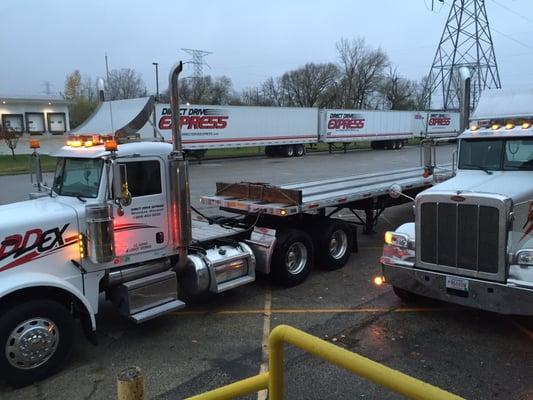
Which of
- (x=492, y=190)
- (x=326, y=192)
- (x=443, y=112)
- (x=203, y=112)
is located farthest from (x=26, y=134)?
(x=492, y=190)

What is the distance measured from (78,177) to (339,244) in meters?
4.56

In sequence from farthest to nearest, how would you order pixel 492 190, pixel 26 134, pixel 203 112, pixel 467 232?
pixel 26 134 < pixel 203 112 < pixel 492 190 < pixel 467 232

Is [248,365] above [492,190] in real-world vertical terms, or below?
below

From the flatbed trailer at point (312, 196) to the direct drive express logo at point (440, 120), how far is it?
131ft

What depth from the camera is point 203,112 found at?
98.9ft

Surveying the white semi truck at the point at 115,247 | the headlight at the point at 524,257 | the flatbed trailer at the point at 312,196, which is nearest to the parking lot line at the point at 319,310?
the white semi truck at the point at 115,247

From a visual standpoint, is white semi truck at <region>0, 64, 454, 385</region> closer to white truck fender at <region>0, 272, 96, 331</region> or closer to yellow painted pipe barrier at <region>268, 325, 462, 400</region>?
white truck fender at <region>0, 272, 96, 331</region>

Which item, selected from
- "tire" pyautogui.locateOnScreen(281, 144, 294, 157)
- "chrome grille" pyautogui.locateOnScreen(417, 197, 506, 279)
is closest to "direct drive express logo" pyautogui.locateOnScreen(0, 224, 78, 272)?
"chrome grille" pyautogui.locateOnScreen(417, 197, 506, 279)

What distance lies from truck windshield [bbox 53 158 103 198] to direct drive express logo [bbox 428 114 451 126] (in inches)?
1817

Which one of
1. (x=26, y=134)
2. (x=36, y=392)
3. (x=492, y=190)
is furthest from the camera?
(x=26, y=134)

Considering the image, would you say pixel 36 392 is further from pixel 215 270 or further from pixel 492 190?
pixel 492 190

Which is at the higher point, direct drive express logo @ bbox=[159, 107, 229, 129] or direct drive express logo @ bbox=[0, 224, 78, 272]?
direct drive express logo @ bbox=[159, 107, 229, 129]

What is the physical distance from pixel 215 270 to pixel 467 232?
3044 millimetres

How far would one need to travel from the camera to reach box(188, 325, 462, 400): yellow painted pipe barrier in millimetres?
1942
